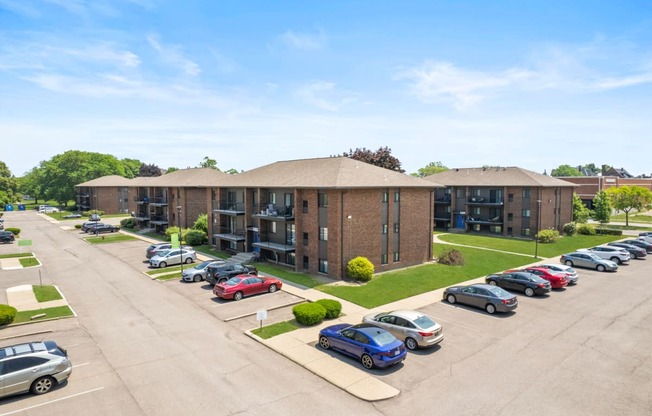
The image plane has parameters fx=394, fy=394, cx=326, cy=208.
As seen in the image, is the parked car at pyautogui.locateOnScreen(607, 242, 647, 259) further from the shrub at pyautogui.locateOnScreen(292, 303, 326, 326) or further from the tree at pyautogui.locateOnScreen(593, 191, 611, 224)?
the shrub at pyautogui.locateOnScreen(292, 303, 326, 326)

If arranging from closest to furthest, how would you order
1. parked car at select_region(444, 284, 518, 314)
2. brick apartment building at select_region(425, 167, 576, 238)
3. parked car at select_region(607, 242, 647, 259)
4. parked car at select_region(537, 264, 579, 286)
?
parked car at select_region(444, 284, 518, 314) < parked car at select_region(537, 264, 579, 286) < parked car at select_region(607, 242, 647, 259) < brick apartment building at select_region(425, 167, 576, 238)

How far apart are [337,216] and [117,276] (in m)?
18.6

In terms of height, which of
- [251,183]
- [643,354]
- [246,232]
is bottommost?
[643,354]

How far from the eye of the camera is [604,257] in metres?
37.0

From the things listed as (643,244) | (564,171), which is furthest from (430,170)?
(643,244)

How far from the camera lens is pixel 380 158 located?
6050cm

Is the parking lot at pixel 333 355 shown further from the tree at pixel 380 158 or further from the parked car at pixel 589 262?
the tree at pixel 380 158

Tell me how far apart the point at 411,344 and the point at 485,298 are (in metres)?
7.53

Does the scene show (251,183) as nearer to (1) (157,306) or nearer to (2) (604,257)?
(1) (157,306)

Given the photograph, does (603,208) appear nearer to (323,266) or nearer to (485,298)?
(485,298)

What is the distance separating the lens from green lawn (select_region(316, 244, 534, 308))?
84.8ft

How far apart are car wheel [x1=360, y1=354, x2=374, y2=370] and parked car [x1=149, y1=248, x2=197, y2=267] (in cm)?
2286

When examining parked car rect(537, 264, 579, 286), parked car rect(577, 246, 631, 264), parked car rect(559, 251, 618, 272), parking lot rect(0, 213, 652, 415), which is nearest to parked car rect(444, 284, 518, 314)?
parking lot rect(0, 213, 652, 415)

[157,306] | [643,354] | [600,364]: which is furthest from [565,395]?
[157,306]
